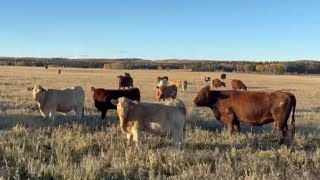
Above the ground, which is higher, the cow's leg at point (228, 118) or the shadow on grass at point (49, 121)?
the cow's leg at point (228, 118)

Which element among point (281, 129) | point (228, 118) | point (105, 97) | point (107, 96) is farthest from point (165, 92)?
point (281, 129)

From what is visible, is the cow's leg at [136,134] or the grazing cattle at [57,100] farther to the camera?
the grazing cattle at [57,100]

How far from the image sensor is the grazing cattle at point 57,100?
45.0 feet

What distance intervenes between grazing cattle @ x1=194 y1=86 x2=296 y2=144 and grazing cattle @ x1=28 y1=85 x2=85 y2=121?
4168mm

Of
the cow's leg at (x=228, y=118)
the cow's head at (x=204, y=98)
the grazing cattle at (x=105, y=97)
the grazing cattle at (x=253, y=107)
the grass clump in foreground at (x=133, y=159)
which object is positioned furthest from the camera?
the grazing cattle at (x=105, y=97)

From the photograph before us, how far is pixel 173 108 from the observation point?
33.1 feet

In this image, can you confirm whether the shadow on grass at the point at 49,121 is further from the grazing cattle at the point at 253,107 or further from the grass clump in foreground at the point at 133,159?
the grazing cattle at the point at 253,107

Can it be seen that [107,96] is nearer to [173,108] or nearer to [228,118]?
[228,118]

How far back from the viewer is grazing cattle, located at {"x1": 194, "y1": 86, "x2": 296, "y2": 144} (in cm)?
1203

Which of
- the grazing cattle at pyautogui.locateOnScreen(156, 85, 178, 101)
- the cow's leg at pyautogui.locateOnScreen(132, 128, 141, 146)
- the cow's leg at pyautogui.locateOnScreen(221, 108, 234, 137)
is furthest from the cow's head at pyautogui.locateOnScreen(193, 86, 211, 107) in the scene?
the grazing cattle at pyautogui.locateOnScreen(156, 85, 178, 101)

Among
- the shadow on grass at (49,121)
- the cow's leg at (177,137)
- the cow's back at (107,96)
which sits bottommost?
the shadow on grass at (49,121)

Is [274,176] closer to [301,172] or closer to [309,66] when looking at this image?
[301,172]

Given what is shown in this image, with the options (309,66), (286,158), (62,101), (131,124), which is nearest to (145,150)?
(131,124)

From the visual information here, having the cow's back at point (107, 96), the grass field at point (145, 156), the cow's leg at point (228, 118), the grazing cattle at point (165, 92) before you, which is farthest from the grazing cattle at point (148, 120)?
the grazing cattle at point (165, 92)
